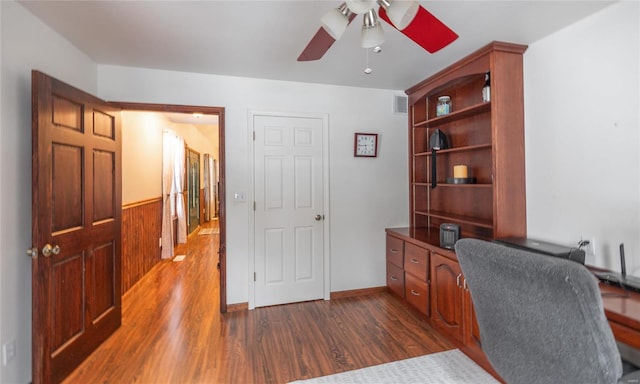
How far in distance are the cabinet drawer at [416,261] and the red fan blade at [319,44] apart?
190 cm

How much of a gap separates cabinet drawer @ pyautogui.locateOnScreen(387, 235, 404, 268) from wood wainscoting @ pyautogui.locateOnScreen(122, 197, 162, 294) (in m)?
2.99

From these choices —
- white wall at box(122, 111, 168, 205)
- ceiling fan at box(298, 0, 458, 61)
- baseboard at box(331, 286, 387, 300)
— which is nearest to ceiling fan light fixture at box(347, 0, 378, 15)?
ceiling fan at box(298, 0, 458, 61)

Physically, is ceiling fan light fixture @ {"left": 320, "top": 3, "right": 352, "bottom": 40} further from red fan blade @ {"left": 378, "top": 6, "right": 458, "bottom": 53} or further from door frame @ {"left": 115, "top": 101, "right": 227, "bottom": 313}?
door frame @ {"left": 115, "top": 101, "right": 227, "bottom": 313}

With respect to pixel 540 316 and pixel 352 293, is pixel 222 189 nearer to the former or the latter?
pixel 352 293

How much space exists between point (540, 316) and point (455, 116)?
223 cm

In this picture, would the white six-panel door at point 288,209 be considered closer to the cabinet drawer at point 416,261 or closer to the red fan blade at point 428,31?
the cabinet drawer at point 416,261

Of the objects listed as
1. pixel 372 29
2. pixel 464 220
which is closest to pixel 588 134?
pixel 464 220

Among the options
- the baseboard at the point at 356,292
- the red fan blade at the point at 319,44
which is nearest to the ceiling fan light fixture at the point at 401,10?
the red fan blade at the point at 319,44

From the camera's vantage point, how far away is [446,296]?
230 centimetres

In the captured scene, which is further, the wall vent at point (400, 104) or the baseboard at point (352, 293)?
the wall vent at point (400, 104)

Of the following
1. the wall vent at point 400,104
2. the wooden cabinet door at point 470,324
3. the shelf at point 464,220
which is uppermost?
the wall vent at point 400,104

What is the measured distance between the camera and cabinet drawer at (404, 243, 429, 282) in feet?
8.39

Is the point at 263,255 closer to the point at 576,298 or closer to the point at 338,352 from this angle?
the point at 338,352

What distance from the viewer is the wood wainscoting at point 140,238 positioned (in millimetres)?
3186
